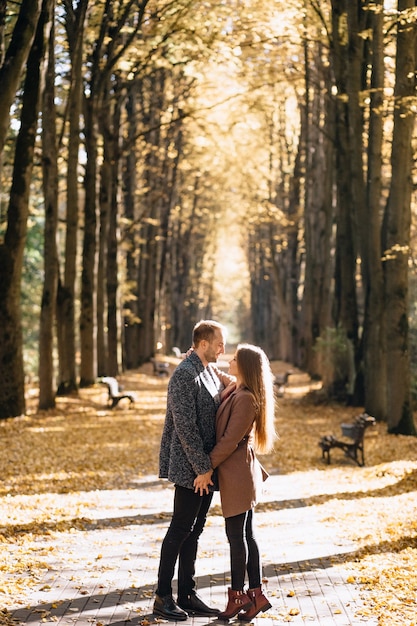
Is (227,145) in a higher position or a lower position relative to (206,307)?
higher

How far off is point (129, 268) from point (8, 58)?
24.0m

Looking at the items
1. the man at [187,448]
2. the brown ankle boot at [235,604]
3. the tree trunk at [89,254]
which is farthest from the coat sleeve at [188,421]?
the tree trunk at [89,254]

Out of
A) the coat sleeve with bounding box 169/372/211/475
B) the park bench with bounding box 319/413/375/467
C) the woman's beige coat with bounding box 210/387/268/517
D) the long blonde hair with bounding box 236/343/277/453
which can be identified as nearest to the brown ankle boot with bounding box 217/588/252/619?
the woman's beige coat with bounding box 210/387/268/517

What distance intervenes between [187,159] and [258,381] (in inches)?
1407

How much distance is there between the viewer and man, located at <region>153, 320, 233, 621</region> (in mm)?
6184

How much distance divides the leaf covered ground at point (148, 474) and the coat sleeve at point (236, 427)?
1617 mm

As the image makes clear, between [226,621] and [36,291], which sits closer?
[226,621]

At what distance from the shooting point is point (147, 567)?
26.0 feet

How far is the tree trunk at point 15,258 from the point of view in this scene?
17797 millimetres

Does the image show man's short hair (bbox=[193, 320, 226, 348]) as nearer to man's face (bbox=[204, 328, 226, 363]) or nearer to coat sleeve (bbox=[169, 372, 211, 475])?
man's face (bbox=[204, 328, 226, 363])

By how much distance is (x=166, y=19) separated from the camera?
2375 cm

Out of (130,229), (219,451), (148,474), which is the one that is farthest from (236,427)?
(130,229)

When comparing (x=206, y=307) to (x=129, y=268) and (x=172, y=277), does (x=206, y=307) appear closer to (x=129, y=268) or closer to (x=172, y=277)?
(x=172, y=277)

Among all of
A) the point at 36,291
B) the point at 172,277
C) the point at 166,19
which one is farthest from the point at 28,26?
the point at 172,277
